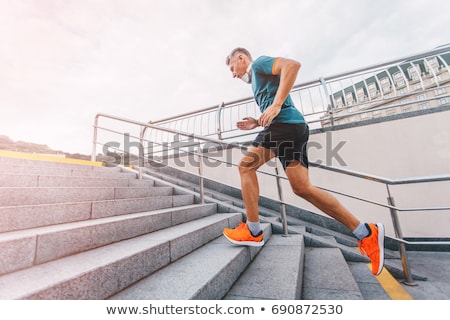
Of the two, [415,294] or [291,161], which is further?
[415,294]

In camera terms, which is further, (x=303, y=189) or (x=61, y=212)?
(x=303, y=189)

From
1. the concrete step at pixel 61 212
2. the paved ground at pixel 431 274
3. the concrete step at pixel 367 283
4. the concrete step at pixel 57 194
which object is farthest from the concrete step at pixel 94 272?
the paved ground at pixel 431 274

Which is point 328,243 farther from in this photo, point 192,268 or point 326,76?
point 326,76

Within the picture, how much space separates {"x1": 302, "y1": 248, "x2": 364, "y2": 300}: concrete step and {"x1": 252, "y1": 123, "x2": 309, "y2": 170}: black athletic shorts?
0.89 m

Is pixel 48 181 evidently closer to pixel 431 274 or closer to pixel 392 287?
pixel 392 287

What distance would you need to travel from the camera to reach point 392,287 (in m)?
1.84

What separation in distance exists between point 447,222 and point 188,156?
14.2ft

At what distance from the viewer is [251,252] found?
177cm

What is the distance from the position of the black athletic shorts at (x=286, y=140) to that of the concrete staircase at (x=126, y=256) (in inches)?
31.2

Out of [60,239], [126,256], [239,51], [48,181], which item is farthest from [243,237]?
[48,181]

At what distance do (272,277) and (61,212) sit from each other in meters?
1.49

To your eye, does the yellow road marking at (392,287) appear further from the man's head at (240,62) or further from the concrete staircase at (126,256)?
the man's head at (240,62)

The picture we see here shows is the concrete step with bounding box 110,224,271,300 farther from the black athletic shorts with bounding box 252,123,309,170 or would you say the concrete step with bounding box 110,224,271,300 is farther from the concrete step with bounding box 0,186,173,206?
the concrete step with bounding box 0,186,173,206
